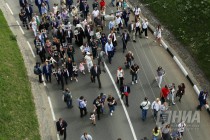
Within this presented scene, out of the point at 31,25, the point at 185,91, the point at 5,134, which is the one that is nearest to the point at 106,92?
the point at 185,91

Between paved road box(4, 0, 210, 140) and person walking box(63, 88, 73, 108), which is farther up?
person walking box(63, 88, 73, 108)

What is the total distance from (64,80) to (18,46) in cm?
518

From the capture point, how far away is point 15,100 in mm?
22734

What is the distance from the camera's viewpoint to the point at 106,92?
79.5 feet

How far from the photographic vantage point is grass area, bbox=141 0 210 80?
2780 centimetres

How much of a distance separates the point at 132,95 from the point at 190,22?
9.45 metres

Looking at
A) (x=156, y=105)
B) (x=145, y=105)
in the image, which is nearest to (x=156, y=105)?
(x=156, y=105)

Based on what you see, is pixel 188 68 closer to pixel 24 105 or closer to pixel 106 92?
pixel 106 92

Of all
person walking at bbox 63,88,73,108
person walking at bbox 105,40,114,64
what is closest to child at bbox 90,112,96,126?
person walking at bbox 63,88,73,108

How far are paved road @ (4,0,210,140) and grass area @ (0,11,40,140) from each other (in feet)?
4.99

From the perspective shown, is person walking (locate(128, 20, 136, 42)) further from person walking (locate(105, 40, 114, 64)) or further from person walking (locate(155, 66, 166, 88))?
person walking (locate(155, 66, 166, 88))

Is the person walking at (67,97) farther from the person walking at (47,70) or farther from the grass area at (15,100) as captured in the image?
the person walking at (47,70)

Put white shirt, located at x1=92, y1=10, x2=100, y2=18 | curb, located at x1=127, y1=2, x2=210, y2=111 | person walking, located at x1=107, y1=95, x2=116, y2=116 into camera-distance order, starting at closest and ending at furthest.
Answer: person walking, located at x1=107, y1=95, x2=116, y2=116
curb, located at x1=127, y1=2, x2=210, y2=111
white shirt, located at x1=92, y1=10, x2=100, y2=18

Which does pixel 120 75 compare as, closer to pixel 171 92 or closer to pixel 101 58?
pixel 101 58
